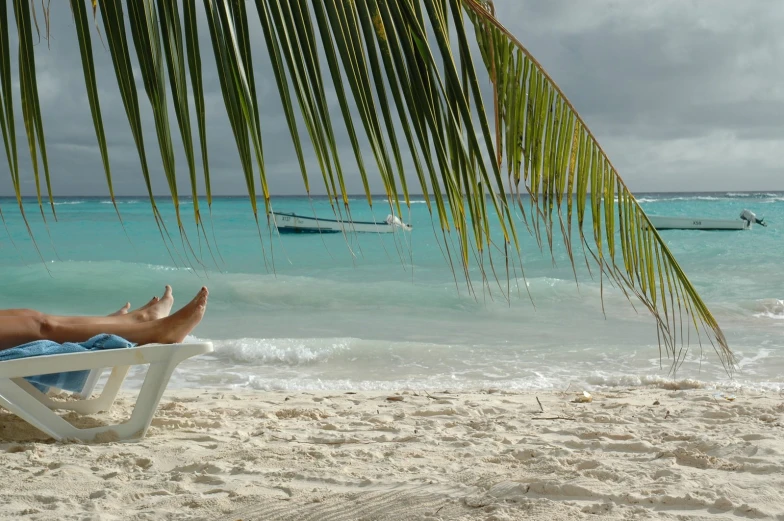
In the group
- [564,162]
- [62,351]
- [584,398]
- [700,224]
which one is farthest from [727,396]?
[700,224]

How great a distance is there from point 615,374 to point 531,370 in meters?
0.65

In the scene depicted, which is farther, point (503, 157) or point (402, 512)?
point (402, 512)

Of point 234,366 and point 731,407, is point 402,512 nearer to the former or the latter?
point 731,407

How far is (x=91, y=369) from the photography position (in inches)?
121

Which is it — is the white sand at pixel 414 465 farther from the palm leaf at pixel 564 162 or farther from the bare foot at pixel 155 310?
the palm leaf at pixel 564 162

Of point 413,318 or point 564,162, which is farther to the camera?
point 413,318

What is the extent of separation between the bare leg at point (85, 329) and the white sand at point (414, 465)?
1.45ft

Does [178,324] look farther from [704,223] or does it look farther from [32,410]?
[704,223]

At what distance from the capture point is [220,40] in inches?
31.0

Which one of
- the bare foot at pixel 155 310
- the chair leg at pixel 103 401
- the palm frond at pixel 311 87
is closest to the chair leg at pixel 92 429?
the chair leg at pixel 103 401

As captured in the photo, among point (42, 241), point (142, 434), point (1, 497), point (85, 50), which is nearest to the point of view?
point (85, 50)

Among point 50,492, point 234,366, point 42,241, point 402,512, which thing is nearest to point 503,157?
point 402,512

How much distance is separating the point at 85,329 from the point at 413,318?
574 cm

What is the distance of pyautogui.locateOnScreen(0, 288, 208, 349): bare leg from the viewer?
3215 millimetres
